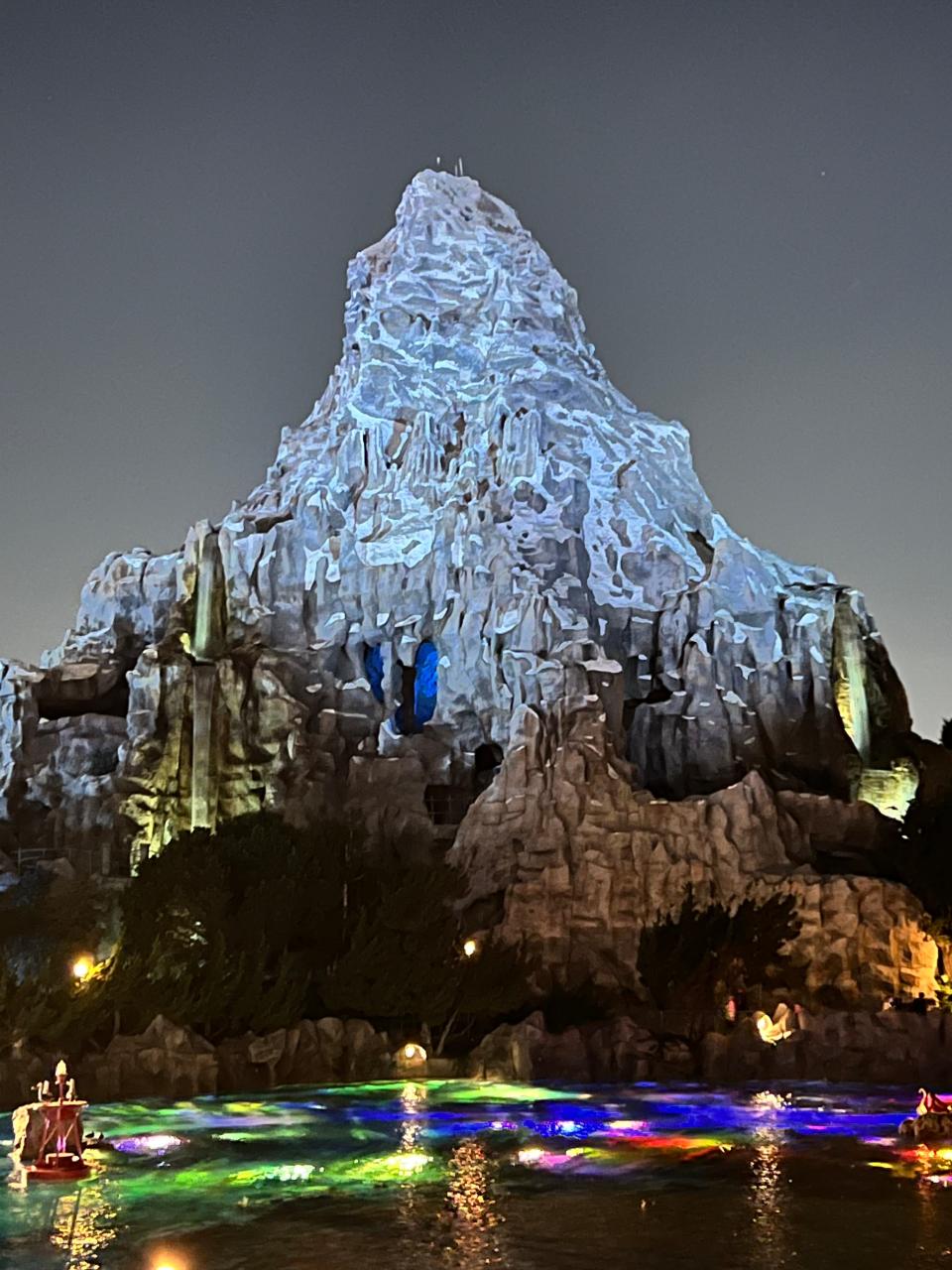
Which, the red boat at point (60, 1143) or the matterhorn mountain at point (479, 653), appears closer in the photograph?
the red boat at point (60, 1143)

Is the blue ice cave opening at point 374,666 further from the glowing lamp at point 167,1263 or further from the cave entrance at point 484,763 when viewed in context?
the glowing lamp at point 167,1263

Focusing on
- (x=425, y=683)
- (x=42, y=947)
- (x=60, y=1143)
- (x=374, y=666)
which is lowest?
(x=60, y=1143)

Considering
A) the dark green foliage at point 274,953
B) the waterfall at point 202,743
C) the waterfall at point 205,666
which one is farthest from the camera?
the waterfall at point 205,666

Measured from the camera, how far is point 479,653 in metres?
48.4

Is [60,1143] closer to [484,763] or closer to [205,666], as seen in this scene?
[205,666]

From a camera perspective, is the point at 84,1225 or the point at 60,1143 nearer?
the point at 84,1225

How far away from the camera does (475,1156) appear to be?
45.6 feet

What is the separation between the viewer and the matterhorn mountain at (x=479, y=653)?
38312mm

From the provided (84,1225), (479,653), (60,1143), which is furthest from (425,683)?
(84,1225)

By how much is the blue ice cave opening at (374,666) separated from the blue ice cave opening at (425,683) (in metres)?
1.41

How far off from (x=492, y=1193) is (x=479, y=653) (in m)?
36.8

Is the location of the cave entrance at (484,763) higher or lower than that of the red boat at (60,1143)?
higher

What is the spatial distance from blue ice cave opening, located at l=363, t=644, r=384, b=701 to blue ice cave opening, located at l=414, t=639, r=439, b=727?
1414 mm

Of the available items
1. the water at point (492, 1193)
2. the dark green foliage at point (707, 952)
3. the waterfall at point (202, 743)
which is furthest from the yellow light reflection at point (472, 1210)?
the waterfall at point (202, 743)
